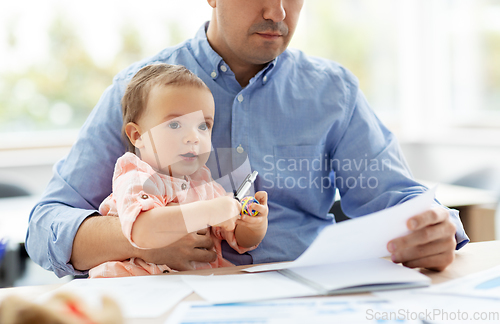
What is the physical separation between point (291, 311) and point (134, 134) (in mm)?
531

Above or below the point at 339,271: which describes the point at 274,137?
above

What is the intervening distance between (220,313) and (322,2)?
3508mm

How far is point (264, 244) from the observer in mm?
1079

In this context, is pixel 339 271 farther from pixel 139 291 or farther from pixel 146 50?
pixel 146 50

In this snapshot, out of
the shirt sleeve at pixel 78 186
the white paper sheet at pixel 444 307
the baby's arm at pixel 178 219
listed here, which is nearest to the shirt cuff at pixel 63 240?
the shirt sleeve at pixel 78 186

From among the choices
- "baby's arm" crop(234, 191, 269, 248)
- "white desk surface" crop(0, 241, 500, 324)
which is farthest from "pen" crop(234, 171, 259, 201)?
"white desk surface" crop(0, 241, 500, 324)

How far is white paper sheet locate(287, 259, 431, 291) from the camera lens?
687 mm

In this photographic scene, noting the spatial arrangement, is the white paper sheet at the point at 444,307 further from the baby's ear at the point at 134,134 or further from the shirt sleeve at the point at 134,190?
the baby's ear at the point at 134,134

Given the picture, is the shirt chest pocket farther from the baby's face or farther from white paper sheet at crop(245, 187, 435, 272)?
white paper sheet at crop(245, 187, 435, 272)

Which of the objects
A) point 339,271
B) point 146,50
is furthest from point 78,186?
point 146,50

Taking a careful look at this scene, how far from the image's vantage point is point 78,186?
106 centimetres

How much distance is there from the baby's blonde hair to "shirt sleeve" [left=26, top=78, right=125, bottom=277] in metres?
0.11

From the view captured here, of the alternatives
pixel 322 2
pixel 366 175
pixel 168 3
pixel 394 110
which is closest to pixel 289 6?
pixel 366 175

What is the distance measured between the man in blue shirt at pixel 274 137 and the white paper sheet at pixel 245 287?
0.91ft
